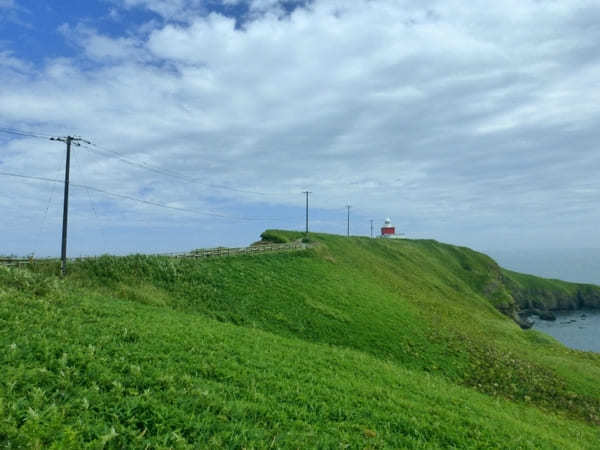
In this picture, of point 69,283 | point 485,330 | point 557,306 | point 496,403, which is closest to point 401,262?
point 485,330

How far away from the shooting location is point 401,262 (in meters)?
71.1

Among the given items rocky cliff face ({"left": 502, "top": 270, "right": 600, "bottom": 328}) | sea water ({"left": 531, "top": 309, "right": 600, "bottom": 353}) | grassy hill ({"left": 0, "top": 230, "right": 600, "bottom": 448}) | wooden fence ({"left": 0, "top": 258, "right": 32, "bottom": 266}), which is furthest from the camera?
rocky cliff face ({"left": 502, "top": 270, "right": 600, "bottom": 328})

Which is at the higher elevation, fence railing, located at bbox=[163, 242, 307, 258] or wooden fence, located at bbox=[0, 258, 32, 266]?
fence railing, located at bbox=[163, 242, 307, 258]

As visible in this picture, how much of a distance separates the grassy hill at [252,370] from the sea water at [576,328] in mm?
42241

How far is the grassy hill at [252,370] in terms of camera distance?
24.9ft

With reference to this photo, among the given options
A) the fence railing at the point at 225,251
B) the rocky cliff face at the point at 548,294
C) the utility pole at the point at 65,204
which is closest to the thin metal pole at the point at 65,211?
the utility pole at the point at 65,204

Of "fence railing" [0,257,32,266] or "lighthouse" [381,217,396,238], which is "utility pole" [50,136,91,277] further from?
"lighthouse" [381,217,396,238]

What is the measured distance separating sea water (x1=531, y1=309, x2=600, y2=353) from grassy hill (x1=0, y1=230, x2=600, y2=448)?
4224 centimetres

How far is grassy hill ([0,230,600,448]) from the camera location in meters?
7.59

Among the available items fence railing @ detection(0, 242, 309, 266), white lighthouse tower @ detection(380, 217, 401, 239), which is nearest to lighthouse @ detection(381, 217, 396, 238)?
white lighthouse tower @ detection(380, 217, 401, 239)

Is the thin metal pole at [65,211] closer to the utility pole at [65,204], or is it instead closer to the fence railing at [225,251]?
the utility pole at [65,204]

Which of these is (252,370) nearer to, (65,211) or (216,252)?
(65,211)

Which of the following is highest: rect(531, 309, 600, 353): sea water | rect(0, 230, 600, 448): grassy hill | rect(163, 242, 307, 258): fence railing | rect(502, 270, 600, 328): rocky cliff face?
rect(163, 242, 307, 258): fence railing

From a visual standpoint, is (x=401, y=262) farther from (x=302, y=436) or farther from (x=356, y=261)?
(x=302, y=436)
